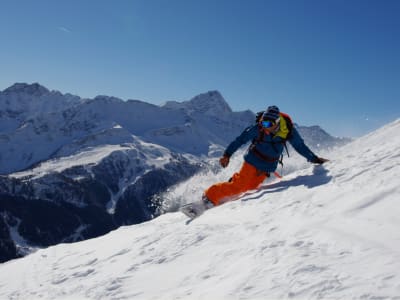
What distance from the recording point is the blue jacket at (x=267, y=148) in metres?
10.9

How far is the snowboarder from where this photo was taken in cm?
1064

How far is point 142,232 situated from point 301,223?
15.5 ft

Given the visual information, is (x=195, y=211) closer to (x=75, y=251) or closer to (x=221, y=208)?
(x=221, y=208)

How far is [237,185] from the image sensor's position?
10.9 metres

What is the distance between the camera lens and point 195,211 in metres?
10.2

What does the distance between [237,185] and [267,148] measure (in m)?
1.41

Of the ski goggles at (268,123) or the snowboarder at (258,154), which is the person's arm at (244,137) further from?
the ski goggles at (268,123)

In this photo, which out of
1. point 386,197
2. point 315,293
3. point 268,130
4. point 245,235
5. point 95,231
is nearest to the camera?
point 315,293

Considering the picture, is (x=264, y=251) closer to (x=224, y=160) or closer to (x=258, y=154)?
(x=258, y=154)

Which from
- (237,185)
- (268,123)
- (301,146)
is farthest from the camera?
(301,146)

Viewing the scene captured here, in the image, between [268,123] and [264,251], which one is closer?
[264,251]

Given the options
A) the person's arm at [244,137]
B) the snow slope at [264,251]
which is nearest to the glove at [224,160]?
the person's arm at [244,137]

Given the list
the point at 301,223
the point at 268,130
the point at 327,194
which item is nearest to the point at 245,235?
the point at 301,223

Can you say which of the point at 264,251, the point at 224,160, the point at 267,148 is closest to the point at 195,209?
the point at 224,160
